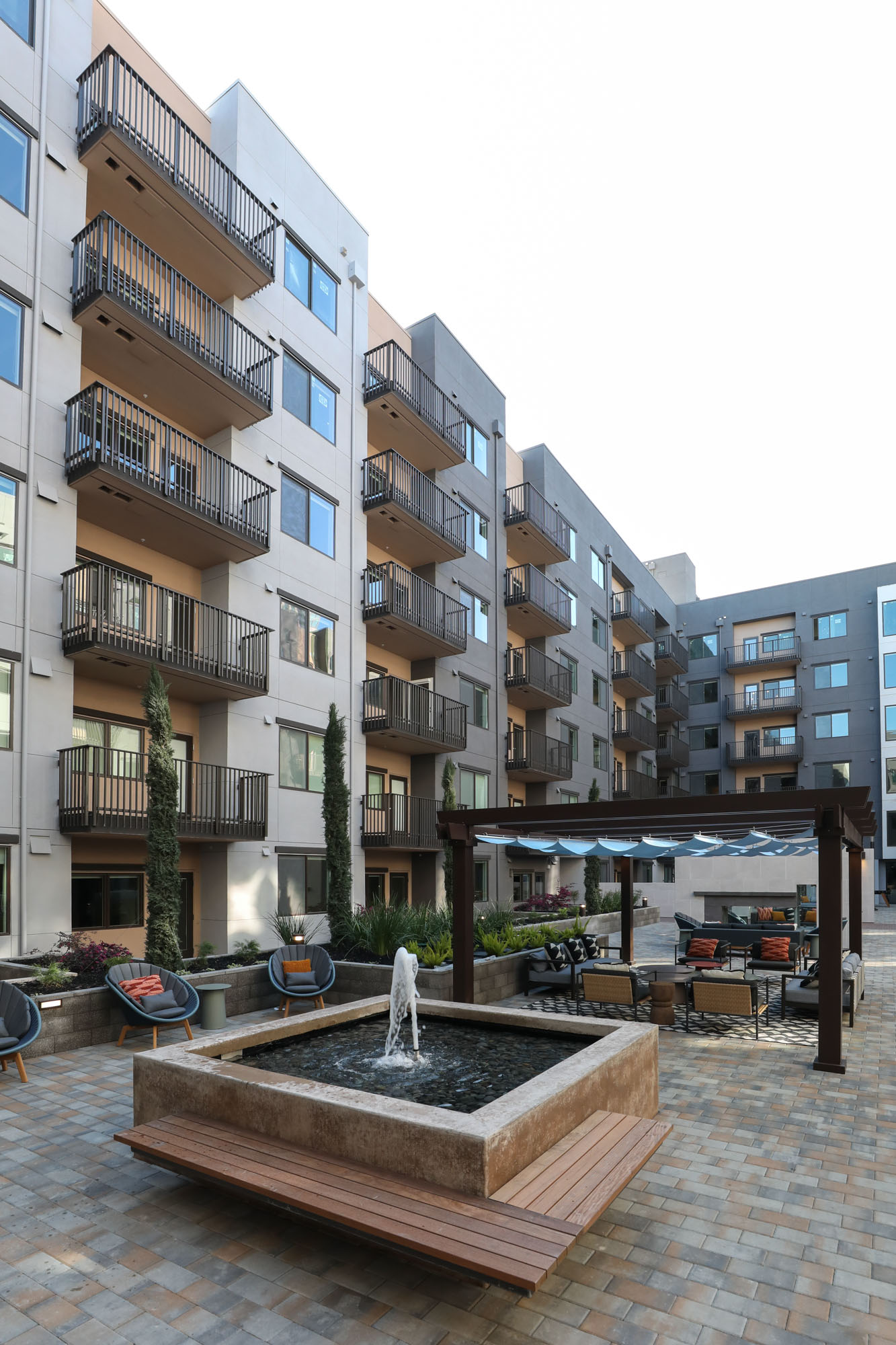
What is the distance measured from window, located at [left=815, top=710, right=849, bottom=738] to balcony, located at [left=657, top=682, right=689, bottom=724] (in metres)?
6.48

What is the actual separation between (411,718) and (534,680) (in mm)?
7571

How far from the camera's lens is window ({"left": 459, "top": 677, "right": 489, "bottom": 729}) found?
24.9 metres

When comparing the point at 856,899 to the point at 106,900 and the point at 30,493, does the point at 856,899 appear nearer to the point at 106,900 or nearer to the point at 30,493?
the point at 106,900

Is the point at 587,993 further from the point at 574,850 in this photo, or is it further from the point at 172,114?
the point at 172,114

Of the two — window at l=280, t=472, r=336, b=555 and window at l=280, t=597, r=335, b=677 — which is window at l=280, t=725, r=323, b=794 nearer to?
window at l=280, t=597, r=335, b=677

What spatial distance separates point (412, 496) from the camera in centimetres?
2238

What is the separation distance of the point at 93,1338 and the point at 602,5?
39.3 ft

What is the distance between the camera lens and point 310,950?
504 inches

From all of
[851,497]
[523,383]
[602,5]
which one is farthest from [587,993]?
[851,497]

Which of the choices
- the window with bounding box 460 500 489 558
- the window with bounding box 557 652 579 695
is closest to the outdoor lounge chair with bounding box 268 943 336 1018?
the window with bounding box 460 500 489 558

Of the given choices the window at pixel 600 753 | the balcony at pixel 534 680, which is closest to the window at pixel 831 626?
the window at pixel 600 753

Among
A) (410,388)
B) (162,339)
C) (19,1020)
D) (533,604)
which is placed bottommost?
(19,1020)

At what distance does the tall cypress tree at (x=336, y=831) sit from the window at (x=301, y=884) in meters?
2.06

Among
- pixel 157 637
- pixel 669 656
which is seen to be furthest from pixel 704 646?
pixel 157 637
